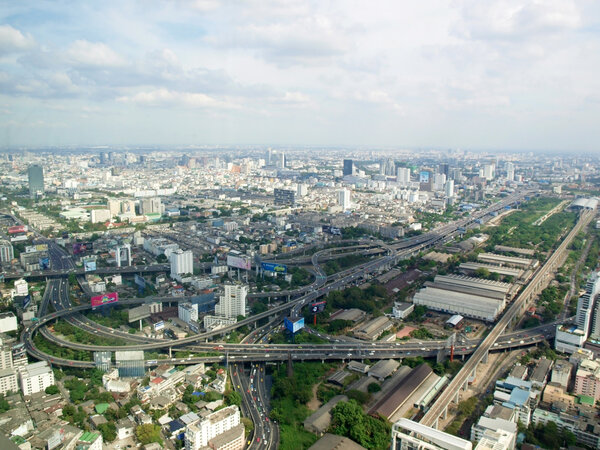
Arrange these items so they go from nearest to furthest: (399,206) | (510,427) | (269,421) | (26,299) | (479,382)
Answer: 1. (510,427)
2. (269,421)
3. (479,382)
4. (26,299)
5. (399,206)

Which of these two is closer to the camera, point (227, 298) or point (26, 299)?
point (227, 298)

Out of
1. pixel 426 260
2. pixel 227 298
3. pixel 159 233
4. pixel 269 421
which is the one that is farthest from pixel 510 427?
pixel 159 233

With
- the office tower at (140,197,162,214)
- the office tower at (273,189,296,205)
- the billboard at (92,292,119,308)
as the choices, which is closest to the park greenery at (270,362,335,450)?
the billboard at (92,292,119,308)

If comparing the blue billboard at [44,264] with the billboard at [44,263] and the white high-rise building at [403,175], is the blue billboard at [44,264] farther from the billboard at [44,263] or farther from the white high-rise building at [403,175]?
the white high-rise building at [403,175]

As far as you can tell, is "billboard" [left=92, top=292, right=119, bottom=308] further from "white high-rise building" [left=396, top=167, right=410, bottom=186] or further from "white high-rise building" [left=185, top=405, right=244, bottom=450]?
"white high-rise building" [left=396, top=167, right=410, bottom=186]

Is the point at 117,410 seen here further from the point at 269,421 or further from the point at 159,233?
the point at 159,233
